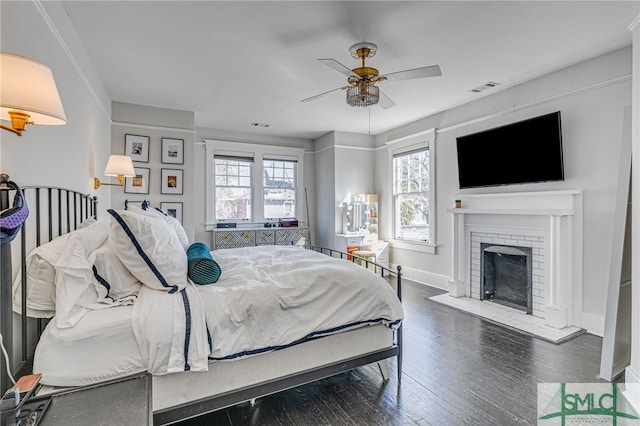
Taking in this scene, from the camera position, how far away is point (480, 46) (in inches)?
111

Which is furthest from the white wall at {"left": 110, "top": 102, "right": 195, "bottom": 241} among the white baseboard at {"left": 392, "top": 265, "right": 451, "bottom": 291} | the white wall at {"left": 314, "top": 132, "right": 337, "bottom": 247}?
the white baseboard at {"left": 392, "top": 265, "right": 451, "bottom": 291}

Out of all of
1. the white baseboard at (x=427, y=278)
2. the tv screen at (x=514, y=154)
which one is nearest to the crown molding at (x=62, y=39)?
the tv screen at (x=514, y=154)

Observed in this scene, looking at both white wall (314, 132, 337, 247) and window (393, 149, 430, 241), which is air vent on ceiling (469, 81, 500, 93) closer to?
window (393, 149, 430, 241)

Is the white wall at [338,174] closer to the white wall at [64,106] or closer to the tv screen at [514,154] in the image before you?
the tv screen at [514,154]

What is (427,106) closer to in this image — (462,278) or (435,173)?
(435,173)

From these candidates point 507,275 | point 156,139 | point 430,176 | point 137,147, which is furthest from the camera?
point 430,176

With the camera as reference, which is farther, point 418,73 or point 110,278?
point 418,73

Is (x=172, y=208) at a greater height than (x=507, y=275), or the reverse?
(x=172, y=208)

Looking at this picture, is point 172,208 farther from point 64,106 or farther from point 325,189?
point 325,189

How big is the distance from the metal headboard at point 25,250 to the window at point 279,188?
3.90 m

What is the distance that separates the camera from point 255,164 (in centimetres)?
609

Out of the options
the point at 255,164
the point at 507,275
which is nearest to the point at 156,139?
the point at 255,164

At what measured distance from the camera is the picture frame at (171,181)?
463 centimetres

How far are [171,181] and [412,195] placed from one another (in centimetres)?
391
